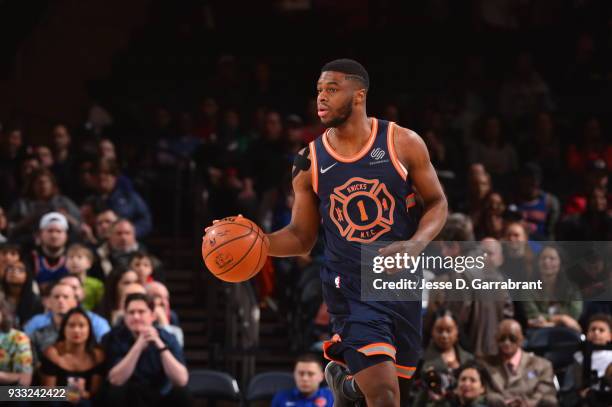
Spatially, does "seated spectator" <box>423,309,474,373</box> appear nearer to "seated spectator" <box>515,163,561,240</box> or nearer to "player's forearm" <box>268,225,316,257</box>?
"seated spectator" <box>515,163,561,240</box>

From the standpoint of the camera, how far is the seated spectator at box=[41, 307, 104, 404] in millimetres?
9391

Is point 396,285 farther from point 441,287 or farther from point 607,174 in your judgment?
point 607,174

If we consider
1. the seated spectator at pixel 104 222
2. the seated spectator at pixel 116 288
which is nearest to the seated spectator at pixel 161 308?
the seated spectator at pixel 116 288

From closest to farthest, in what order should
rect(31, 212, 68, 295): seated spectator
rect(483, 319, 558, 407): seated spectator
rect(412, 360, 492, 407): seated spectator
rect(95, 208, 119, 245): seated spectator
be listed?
1. rect(412, 360, 492, 407): seated spectator
2. rect(483, 319, 558, 407): seated spectator
3. rect(31, 212, 68, 295): seated spectator
4. rect(95, 208, 119, 245): seated spectator

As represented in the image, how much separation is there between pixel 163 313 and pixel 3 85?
6.35m

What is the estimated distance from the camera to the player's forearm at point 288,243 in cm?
659

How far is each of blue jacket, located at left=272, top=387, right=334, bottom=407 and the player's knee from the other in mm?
3269

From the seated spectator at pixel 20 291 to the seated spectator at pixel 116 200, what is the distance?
1.90 meters

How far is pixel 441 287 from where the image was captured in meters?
9.51

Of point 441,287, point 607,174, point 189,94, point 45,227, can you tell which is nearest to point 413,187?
point 441,287

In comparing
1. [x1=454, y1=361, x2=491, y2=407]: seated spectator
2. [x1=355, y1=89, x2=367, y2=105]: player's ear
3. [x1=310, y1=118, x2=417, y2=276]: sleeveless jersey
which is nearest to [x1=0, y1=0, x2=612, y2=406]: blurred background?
[x1=454, y1=361, x2=491, y2=407]: seated spectator

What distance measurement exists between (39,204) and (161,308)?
218 centimetres

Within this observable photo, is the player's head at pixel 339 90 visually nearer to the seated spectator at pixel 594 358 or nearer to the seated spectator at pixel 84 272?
the seated spectator at pixel 594 358

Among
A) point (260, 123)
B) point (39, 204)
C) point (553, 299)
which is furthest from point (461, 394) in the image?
point (260, 123)
